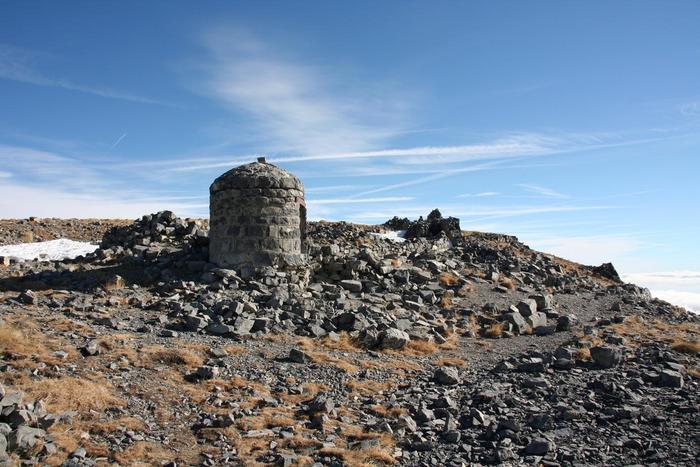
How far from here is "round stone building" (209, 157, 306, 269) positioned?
1564cm

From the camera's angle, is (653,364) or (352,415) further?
(653,364)

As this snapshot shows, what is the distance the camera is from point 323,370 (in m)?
9.51

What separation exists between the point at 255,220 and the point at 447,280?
7184 millimetres

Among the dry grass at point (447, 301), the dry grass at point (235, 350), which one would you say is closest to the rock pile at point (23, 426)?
the dry grass at point (235, 350)

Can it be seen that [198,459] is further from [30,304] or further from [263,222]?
[263,222]

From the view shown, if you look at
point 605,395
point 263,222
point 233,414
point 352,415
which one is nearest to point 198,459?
point 233,414

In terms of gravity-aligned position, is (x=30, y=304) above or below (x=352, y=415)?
Answer: above

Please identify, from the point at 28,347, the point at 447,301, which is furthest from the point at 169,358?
the point at 447,301

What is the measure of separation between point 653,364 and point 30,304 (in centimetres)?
1374

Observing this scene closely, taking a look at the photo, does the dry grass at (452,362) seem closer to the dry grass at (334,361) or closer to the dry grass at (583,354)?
the dry grass at (334,361)

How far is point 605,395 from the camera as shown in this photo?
333 inches

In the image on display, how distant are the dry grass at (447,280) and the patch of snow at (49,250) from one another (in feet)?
54.5

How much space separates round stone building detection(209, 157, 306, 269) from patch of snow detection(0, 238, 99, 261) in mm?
11730

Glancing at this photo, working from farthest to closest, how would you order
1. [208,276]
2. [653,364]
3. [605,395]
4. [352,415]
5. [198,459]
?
[208,276] < [653,364] < [605,395] < [352,415] < [198,459]
